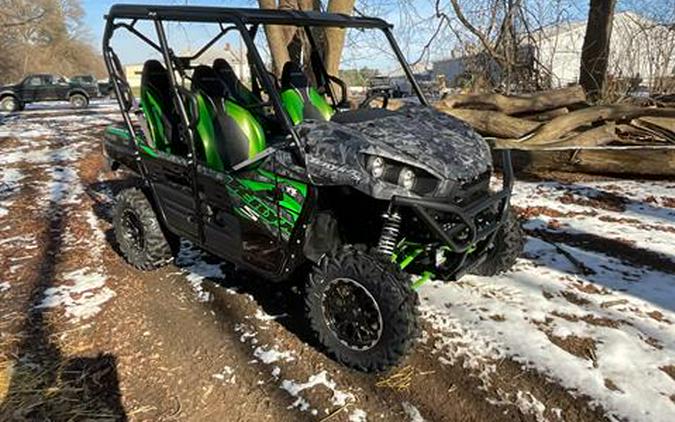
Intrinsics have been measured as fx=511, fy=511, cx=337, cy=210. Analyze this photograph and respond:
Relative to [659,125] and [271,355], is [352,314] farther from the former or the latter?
[659,125]

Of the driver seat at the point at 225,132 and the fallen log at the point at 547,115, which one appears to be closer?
the driver seat at the point at 225,132

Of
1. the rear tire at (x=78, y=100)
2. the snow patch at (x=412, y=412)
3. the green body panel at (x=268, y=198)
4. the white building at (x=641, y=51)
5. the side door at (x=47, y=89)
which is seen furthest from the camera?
the rear tire at (x=78, y=100)

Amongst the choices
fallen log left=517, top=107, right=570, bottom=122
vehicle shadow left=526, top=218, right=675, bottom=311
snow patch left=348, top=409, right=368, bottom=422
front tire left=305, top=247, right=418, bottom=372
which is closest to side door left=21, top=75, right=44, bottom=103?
fallen log left=517, top=107, right=570, bottom=122

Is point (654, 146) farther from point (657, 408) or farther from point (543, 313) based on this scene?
point (657, 408)

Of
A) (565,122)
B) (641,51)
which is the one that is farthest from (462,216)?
(641,51)

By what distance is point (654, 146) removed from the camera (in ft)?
22.3

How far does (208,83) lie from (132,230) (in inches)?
61.2

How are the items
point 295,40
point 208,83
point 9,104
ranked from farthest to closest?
point 9,104 < point 295,40 < point 208,83

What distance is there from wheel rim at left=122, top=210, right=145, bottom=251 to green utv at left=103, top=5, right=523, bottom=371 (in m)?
0.22

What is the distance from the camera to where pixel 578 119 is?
782cm

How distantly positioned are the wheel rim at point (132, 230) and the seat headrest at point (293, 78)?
5.66 ft

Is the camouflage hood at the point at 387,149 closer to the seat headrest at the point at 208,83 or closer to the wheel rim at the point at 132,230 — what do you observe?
the seat headrest at the point at 208,83

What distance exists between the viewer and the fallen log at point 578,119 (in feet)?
24.9

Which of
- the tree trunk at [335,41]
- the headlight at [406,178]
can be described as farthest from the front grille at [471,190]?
the tree trunk at [335,41]
